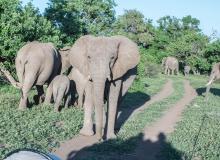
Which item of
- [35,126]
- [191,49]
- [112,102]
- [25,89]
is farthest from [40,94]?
[191,49]

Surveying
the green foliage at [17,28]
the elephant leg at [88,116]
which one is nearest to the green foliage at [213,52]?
the green foliage at [17,28]

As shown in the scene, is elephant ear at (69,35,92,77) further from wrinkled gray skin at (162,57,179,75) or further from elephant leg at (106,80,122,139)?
wrinkled gray skin at (162,57,179,75)

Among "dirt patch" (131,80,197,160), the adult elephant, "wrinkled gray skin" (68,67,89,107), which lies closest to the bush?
"dirt patch" (131,80,197,160)

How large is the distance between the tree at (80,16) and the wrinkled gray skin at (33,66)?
34.8 ft

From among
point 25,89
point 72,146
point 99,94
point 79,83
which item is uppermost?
point 99,94

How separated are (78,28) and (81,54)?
16863 mm

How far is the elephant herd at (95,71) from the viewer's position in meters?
11.9

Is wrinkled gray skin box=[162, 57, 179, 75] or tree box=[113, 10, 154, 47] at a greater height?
tree box=[113, 10, 154, 47]

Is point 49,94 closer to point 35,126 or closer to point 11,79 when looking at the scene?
point 11,79

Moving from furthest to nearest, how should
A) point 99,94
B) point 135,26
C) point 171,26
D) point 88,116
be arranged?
point 171,26 → point 135,26 → point 88,116 → point 99,94

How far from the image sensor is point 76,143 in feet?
40.5

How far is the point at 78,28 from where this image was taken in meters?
29.5

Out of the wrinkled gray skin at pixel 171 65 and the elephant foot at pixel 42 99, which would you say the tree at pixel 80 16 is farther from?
the wrinkled gray skin at pixel 171 65

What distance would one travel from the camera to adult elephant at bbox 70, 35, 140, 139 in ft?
38.9
